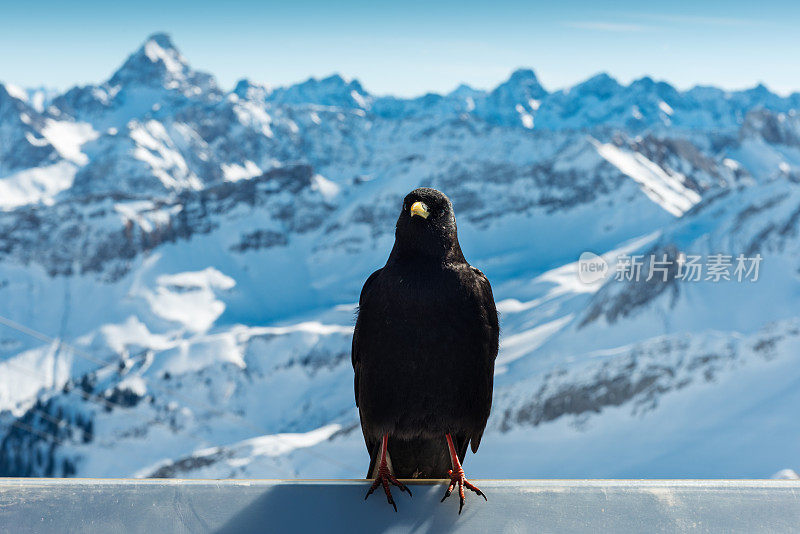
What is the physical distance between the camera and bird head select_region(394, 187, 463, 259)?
190 inches

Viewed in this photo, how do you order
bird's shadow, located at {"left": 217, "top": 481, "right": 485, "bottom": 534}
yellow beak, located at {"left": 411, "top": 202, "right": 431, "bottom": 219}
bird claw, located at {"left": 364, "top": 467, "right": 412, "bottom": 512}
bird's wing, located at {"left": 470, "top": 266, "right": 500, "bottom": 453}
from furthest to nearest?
bird's wing, located at {"left": 470, "top": 266, "right": 500, "bottom": 453}, yellow beak, located at {"left": 411, "top": 202, "right": 431, "bottom": 219}, bird claw, located at {"left": 364, "top": 467, "right": 412, "bottom": 512}, bird's shadow, located at {"left": 217, "top": 481, "right": 485, "bottom": 534}

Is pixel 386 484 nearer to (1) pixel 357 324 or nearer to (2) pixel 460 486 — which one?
(2) pixel 460 486

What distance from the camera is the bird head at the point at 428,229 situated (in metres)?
4.84

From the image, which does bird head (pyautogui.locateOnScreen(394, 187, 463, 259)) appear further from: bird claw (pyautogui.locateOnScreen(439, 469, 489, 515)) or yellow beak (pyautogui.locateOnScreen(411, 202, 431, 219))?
bird claw (pyautogui.locateOnScreen(439, 469, 489, 515))

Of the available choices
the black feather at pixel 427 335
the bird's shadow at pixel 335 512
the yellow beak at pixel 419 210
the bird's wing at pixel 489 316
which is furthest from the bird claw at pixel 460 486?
the yellow beak at pixel 419 210

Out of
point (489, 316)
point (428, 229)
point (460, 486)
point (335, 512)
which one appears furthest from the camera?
point (489, 316)

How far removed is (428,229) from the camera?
190 inches

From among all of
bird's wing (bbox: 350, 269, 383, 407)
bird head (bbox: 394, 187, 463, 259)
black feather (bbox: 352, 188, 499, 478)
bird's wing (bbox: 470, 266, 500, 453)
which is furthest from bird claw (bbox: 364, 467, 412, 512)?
bird head (bbox: 394, 187, 463, 259)

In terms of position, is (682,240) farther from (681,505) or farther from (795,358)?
(681,505)

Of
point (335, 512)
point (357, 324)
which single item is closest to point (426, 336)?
point (357, 324)

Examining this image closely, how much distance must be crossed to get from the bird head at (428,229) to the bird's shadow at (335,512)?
5.37 ft

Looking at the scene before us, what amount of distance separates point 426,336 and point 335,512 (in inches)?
52.7

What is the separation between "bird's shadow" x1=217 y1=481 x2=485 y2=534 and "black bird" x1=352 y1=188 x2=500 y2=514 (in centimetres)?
49

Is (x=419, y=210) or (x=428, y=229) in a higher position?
(x=419, y=210)
